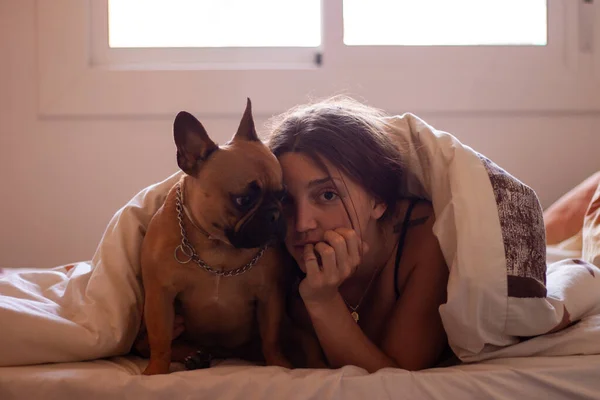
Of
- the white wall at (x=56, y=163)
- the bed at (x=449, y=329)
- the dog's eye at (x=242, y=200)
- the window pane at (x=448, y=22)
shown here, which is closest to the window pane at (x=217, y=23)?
the window pane at (x=448, y=22)

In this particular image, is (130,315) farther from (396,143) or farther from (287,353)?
(396,143)

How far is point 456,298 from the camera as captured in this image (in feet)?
3.20

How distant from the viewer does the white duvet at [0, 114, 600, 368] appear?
98 centimetres

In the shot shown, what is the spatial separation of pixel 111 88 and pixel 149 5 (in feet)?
1.18

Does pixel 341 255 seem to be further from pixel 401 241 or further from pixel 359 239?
pixel 401 241

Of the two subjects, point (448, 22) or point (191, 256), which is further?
point (448, 22)

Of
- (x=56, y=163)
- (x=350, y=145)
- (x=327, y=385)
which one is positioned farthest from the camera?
(x=56, y=163)

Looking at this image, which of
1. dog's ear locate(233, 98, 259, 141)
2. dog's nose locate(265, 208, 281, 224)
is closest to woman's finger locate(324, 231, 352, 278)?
dog's nose locate(265, 208, 281, 224)

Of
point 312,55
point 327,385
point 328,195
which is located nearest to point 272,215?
point 328,195

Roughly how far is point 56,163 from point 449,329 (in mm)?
1517

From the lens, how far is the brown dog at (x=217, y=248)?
104cm

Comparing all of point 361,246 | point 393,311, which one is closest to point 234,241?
point 361,246

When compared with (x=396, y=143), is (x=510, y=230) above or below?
below

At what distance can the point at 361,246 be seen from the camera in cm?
110
